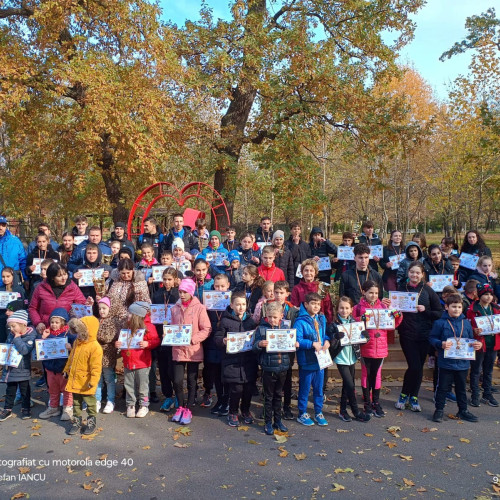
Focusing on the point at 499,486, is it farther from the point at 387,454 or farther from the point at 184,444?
the point at 184,444

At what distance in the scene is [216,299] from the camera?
20.6 ft

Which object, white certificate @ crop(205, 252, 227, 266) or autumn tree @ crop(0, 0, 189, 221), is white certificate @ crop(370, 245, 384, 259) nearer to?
white certificate @ crop(205, 252, 227, 266)

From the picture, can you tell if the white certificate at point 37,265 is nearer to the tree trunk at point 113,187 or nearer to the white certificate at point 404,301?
the white certificate at point 404,301

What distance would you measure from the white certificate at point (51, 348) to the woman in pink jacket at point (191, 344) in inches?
57.2

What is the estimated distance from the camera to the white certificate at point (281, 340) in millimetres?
5516

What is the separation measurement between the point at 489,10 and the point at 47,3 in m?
14.3

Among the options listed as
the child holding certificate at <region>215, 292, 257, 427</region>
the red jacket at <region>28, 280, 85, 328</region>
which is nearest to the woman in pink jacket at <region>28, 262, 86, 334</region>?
the red jacket at <region>28, 280, 85, 328</region>

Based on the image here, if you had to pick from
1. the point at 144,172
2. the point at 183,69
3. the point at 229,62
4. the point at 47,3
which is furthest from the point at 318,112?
the point at 47,3

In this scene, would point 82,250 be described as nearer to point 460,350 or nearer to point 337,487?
point 337,487

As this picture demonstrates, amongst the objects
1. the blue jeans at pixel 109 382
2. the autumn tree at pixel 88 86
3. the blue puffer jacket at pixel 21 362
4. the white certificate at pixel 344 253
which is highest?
the autumn tree at pixel 88 86

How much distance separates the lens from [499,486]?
14.6 feet

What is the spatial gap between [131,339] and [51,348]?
1042 mm

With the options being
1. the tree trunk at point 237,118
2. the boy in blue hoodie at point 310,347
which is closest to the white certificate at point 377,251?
the boy in blue hoodie at point 310,347

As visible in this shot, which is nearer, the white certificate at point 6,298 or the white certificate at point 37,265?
the white certificate at point 6,298
